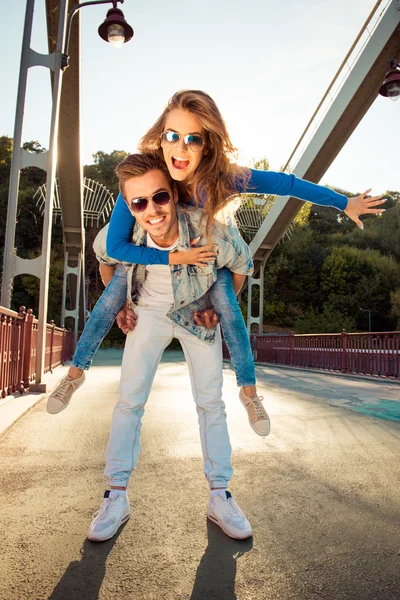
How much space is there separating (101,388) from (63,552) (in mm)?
5960

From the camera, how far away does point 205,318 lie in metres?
2.06

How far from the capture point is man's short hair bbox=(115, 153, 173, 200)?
6.59 ft

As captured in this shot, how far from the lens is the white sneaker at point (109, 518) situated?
1.71 metres

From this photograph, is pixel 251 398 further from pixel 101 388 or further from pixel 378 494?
pixel 101 388

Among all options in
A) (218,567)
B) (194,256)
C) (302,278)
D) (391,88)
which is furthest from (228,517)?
(302,278)

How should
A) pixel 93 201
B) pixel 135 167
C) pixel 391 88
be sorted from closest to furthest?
pixel 135 167 < pixel 391 88 < pixel 93 201

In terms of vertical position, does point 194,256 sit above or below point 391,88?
below

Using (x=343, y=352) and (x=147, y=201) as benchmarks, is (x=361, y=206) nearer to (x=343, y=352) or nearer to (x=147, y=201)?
(x=147, y=201)

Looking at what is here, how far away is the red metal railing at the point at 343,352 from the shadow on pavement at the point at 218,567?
9154 millimetres

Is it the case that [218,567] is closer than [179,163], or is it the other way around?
[218,567]

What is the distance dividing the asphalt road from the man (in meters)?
0.22

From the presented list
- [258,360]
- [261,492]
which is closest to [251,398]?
[261,492]

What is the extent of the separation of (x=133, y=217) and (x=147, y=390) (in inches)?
28.8

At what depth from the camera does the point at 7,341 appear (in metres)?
5.41
